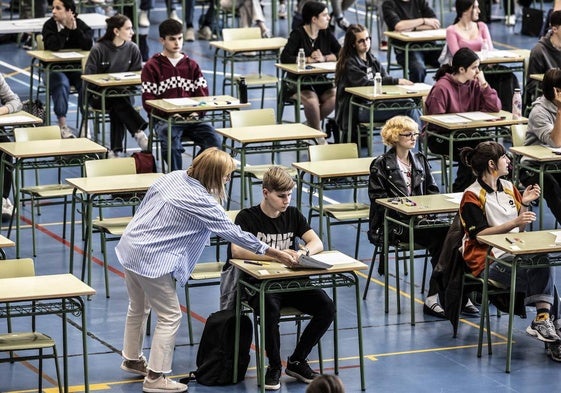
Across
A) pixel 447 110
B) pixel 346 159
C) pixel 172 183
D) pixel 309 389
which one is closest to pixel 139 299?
pixel 172 183

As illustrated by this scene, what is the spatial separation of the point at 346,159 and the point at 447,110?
179 cm

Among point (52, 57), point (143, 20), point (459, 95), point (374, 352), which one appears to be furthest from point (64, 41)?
point (374, 352)

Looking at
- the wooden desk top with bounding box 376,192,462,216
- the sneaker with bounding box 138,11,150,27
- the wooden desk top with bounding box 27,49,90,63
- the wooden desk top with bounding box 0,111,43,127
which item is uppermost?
the wooden desk top with bounding box 27,49,90,63

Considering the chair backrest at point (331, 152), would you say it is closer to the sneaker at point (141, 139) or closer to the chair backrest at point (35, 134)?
the chair backrest at point (35, 134)

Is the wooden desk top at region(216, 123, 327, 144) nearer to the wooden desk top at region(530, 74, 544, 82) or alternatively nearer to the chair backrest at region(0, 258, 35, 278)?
the wooden desk top at region(530, 74, 544, 82)

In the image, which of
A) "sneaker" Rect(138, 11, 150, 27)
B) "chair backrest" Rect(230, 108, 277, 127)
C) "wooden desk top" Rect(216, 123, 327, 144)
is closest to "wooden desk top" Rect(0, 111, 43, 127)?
"wooden desk top" Rect(216, 123, 327, 144)

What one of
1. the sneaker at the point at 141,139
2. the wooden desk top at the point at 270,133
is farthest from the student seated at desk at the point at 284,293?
the sneaker at the point at 141,139

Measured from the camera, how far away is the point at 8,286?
8.09 m

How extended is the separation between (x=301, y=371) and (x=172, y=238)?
116 cm

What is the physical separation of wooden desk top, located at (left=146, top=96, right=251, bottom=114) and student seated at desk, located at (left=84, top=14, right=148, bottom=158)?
1211 millimetres

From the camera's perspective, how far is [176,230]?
849 cm

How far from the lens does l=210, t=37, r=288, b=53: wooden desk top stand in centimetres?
1596

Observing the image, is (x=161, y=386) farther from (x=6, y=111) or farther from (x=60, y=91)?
(x=60, y=91)

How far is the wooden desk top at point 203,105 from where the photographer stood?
41.8ft
